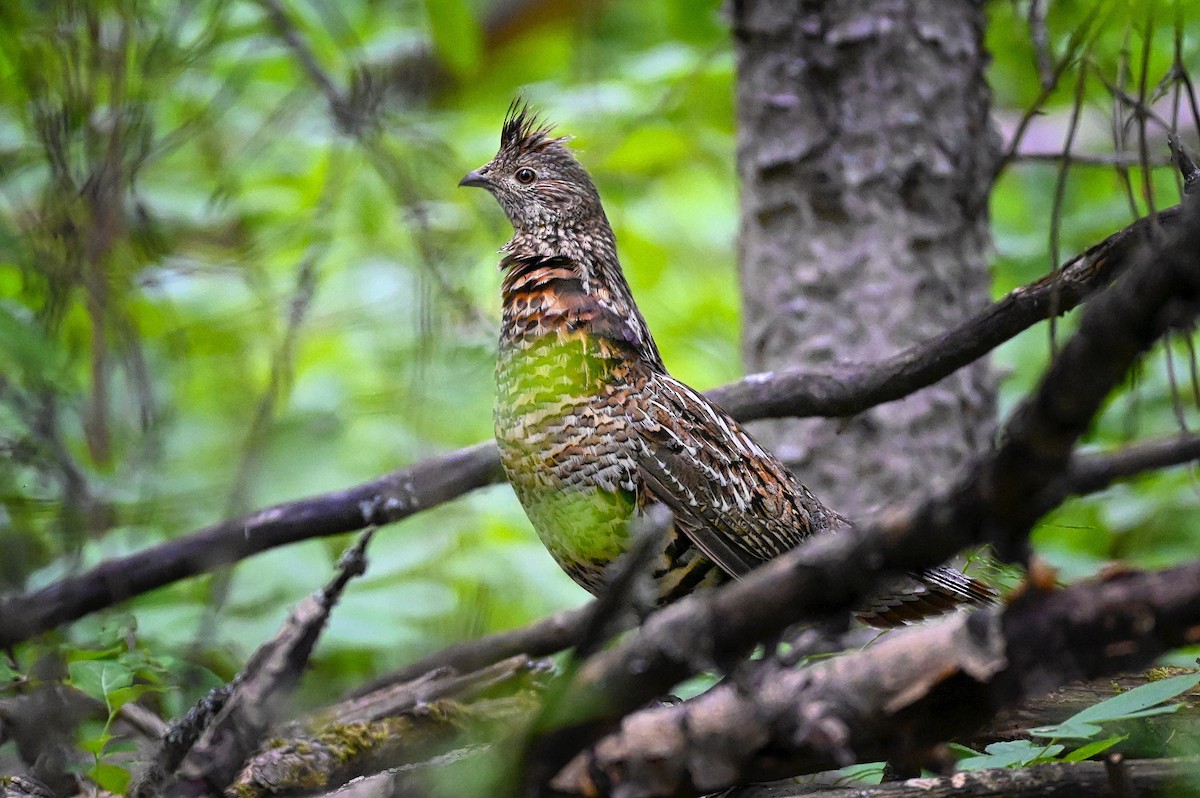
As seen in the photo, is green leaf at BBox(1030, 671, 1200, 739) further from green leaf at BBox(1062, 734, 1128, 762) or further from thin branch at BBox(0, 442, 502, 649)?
thin branch at BBox(0, 442, 502, 649)

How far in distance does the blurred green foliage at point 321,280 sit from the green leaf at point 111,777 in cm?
30

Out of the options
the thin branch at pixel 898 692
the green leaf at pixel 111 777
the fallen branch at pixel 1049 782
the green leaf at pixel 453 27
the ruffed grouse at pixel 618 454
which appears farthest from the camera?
the green leaf at pixel 453 27

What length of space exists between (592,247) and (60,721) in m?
1.93

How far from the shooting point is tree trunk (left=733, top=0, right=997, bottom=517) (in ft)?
12.1

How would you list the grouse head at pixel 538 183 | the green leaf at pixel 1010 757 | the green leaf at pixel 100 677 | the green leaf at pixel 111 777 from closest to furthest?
the green leaf at pixel 1010 757, the green leaf at pixel 100 677, the green leaf at pixel 111 777, the grouse head at pixel 538 183

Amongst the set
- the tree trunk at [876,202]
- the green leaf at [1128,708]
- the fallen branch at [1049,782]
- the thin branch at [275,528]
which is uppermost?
the tree trunk at [876,202]

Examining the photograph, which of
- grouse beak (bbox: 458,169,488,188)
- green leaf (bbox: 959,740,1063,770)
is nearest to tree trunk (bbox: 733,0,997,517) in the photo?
grouse beak (bbox: 458,169,488,188)

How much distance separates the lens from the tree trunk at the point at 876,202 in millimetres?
3693

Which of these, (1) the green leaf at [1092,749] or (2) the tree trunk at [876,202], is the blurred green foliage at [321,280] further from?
(1) the green leaf at [1092,749]

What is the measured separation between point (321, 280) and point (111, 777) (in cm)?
254

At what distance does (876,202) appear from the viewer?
3.74 m

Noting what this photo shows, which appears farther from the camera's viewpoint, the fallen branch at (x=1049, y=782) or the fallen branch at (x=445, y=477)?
the fallen branch at (x=445, y=477)

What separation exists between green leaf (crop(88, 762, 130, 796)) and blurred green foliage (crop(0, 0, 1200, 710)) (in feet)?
0.97

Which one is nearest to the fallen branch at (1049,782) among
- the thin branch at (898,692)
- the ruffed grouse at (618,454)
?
the thin branch at (898,692)
